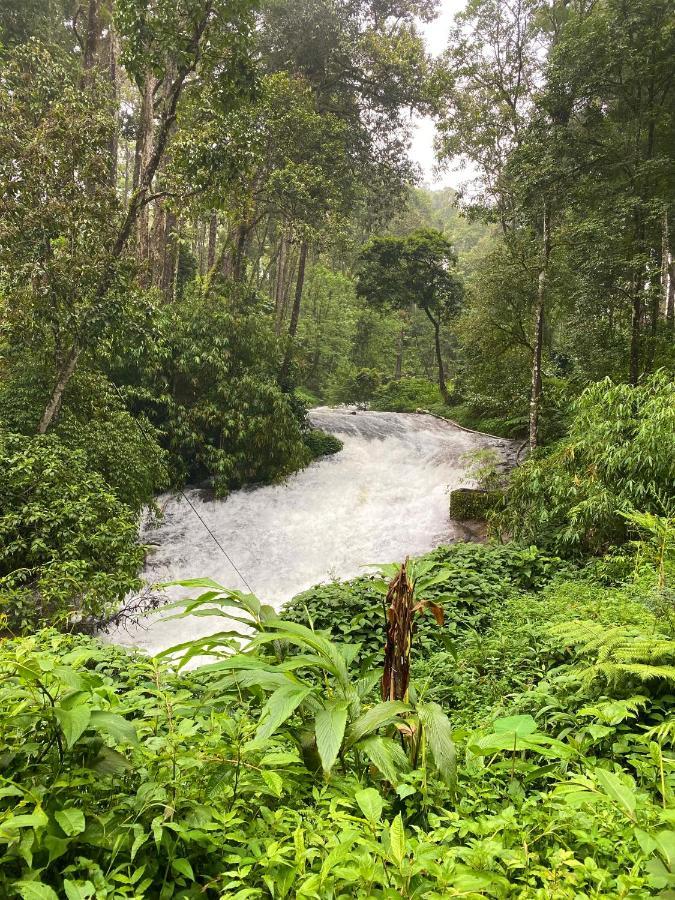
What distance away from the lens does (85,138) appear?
6.37 metres

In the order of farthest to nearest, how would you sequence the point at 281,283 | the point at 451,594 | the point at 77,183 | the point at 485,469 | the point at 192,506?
1. the point at 281,283
2. the point at 192,506
3. the point at 485,469
4. the point at 77,183
5. the point at 451,594

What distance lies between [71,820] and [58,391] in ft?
22.1

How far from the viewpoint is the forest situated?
122cm

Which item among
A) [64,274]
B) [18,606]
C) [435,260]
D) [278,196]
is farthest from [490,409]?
[18,606]

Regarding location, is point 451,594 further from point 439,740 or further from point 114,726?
point 114,726

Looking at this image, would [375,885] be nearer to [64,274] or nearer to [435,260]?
[64,274]

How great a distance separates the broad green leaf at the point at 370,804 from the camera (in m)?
1.17

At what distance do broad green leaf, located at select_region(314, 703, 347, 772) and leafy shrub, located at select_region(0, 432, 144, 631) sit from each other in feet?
14.2

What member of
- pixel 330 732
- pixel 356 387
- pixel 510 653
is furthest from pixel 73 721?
pixel 356 387

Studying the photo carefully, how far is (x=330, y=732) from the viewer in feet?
4.38

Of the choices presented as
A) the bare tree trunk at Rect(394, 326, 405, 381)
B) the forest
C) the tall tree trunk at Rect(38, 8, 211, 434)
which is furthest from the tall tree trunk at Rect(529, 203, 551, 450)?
the bare tree trunk at Rect(394, 326, 405, 381)

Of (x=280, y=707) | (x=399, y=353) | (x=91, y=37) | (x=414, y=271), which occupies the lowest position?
(x=280, y=707)

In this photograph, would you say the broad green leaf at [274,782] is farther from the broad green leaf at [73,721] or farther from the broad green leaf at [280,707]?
the broad green leaf at [73,721]

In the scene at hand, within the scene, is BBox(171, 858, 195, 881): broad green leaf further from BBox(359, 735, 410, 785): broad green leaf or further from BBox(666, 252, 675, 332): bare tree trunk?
BBox(666, 252, 675, 332): bare tree trunk
